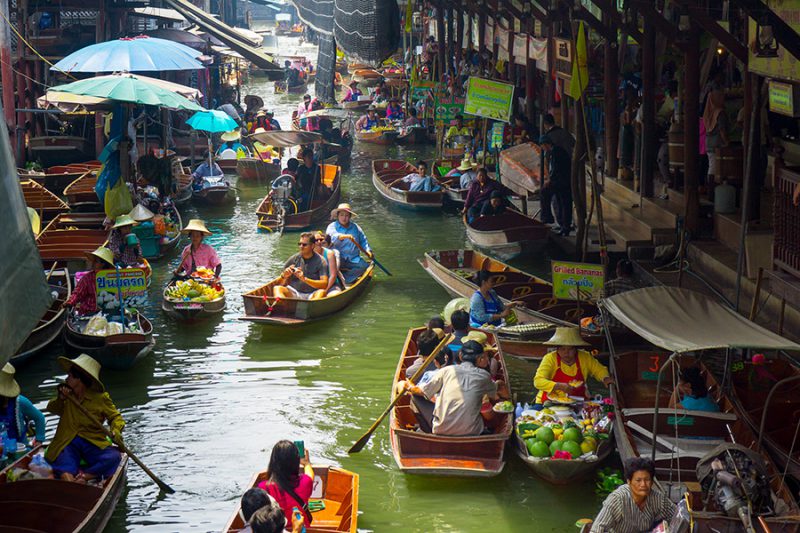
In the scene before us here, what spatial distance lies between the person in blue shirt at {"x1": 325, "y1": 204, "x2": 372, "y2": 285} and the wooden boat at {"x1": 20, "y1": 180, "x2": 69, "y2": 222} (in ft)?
18.1

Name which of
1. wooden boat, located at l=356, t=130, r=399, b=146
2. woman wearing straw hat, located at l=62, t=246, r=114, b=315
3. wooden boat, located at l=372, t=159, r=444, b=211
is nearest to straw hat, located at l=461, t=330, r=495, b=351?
woman wearing straw hat, located at l=62, t=246, r=114, b=315

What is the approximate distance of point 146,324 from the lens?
39.5ft

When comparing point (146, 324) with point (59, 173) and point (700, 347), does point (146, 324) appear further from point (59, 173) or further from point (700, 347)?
point (59, 173)

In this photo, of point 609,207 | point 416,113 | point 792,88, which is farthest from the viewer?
point 416,113

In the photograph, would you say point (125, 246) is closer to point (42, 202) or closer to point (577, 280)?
point (42, 202)

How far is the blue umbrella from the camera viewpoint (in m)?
16.5

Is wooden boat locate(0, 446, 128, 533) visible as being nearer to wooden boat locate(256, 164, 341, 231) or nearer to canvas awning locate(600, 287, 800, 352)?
canvas awning locate(600, 287, 800, 352)

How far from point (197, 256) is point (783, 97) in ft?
24.4

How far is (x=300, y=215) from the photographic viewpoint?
18781 millimetres

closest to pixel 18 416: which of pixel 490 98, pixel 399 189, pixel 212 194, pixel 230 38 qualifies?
pixel 490 98

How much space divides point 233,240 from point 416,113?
12947mm

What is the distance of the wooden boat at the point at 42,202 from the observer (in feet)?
57.5

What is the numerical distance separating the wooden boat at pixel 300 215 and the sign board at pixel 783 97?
392 inches

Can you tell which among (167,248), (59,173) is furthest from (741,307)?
(59,173)
